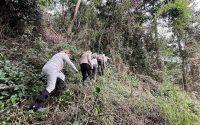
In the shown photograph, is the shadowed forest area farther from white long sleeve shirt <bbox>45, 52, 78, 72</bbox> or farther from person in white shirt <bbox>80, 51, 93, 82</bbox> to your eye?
white long sleeve shirt <bbox>45, 52, 78, 72</bbox>

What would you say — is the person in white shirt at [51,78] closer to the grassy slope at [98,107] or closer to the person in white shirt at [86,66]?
the grassy slope at [98,107]

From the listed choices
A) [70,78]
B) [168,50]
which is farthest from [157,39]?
[70,78]

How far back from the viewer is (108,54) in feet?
65.8

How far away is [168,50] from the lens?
76.3 ft

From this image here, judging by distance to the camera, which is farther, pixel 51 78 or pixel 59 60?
pixel 59 60

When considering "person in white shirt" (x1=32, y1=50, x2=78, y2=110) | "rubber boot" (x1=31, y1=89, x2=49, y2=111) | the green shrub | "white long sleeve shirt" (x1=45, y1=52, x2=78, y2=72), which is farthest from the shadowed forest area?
"white long sleeve shirt" (x1=45, y1=52, x2=78, y2=72)

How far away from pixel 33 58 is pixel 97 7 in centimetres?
1210

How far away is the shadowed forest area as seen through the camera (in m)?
8.81

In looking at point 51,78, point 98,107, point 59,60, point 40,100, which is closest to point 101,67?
point 98,107

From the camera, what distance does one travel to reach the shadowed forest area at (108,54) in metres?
8.81

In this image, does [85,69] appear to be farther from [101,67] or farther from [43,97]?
[43,97]

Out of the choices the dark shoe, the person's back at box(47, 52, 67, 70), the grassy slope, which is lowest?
the grassy slope

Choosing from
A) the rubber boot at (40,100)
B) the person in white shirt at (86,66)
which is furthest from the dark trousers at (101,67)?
the rubber boot at (40,100)

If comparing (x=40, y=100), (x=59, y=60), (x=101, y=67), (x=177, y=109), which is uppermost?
(x=59, y=60)
